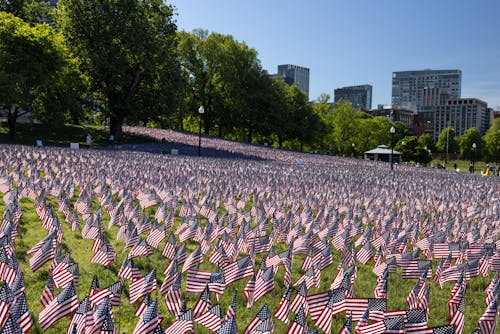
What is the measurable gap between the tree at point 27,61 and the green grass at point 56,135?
6.36 feet

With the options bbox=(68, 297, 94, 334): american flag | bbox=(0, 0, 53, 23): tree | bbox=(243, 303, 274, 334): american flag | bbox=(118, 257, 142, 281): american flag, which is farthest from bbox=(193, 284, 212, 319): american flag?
bbox=(0, 0, 53, 23): tree

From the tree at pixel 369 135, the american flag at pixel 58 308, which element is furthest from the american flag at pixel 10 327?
the tree at pixel 369 135

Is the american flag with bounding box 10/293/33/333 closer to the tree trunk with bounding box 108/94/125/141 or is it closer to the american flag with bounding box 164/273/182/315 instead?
the american flag with bounding box 164/273/182/315

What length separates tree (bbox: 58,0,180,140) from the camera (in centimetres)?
4172

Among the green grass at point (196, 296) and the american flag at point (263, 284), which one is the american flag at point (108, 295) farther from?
the american flag at point (263, 284)

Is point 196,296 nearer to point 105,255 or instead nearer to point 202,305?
point 202,305

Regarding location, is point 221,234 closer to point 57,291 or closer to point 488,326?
point 57,291

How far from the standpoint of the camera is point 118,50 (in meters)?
42.2

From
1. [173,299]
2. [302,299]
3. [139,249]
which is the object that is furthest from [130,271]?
[302,299]

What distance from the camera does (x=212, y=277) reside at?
22.6ft

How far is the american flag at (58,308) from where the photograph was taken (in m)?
5.45

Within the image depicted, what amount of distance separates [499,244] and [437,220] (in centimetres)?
282

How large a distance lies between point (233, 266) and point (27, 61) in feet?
111

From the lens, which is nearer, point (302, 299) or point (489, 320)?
point (489, 320)
